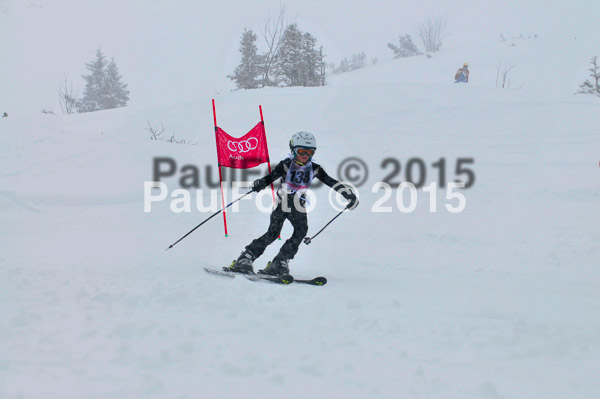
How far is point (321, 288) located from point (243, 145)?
413 cm

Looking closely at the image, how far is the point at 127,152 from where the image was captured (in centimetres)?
1152

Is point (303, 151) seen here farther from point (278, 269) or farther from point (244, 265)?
point (244, 265)

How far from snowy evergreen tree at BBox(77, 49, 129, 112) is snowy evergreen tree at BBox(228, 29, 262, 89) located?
12.3m

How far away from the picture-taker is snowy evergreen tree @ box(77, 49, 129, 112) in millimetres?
35812

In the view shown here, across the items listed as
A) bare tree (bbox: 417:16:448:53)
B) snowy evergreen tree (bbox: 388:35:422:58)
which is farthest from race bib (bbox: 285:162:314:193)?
bare tree (bbox: 417:16:448:53)

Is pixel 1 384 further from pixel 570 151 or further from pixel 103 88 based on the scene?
pixel 103 88

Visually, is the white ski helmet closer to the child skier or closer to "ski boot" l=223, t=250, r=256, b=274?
the child skier

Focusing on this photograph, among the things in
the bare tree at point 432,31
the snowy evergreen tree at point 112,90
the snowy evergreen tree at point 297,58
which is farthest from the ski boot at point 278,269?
the bare tree at point 432,31

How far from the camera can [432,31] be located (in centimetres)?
5644

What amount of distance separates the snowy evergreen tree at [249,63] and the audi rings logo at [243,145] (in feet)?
84.0

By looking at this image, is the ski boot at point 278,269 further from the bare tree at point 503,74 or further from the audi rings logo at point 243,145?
the bare tree at point 503,74

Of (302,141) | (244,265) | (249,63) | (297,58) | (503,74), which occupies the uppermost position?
(249,63)

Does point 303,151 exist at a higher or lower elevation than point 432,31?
lower

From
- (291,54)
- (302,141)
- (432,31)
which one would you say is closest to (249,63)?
(291,54)
